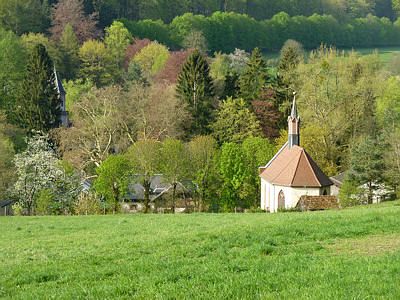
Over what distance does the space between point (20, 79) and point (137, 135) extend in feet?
68.4

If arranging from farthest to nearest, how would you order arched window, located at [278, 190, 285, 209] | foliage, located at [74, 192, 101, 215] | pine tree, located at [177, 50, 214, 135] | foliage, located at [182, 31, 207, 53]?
foliage, located at [182, 31, 207, 53], pine tree, located at [177, 50, 214, 135], arched window, located at [278, 190, 285, 209], foliage, located at [74, 192, 101, 215]

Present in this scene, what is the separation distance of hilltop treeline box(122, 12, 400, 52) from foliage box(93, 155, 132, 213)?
73474 millimetres

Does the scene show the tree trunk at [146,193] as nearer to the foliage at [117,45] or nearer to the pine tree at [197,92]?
the pine tree at [197,92]

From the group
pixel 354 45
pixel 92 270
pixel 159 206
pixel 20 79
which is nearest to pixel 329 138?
pixel 159 206

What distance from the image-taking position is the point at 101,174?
46.2 m

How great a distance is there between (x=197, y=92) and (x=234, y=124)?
7.26m

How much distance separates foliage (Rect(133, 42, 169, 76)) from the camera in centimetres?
9606

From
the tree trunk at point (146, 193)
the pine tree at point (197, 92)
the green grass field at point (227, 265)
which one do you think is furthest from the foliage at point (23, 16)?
the green grass field at point (227, 265)

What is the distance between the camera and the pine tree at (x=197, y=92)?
66375 mm

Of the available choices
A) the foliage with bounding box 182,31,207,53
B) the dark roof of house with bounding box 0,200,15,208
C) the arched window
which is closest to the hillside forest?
the dark roof of house with bounding box 0,200,15,208

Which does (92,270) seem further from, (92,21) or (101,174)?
(92,21)

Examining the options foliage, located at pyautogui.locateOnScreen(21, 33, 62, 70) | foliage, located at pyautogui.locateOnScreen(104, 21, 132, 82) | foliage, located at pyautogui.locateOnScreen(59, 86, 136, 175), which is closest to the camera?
foliage, located at pyautogui.locateOnScreen(59, 86, 136, 175)

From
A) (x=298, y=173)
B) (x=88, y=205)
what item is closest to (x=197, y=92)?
(x=298, y=173)

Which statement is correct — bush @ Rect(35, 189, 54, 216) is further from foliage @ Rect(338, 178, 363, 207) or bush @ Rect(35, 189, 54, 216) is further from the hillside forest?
foliage @ Rect(338, 178, 363, 207)
